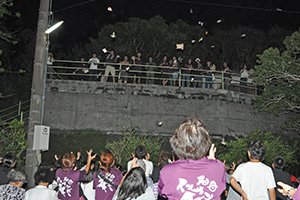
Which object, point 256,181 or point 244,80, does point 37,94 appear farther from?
point 244,80

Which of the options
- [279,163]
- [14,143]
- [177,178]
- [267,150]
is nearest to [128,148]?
[14,143]

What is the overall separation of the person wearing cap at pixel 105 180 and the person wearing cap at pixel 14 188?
1226 mm

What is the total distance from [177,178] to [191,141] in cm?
36

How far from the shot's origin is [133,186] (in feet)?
10.1

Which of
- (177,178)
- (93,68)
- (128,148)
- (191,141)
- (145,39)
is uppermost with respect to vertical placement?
(145,39)

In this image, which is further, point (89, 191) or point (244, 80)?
point (244, 80)

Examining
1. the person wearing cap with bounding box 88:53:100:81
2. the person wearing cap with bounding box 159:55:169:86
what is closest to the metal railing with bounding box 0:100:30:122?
the person wearing cap with bounding box 88:53:100:81

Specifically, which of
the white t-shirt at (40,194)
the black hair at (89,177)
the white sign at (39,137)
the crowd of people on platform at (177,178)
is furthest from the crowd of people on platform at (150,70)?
the white t-shirt at (40,194)

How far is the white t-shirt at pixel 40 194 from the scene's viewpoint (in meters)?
3.90

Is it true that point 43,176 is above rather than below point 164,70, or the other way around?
below

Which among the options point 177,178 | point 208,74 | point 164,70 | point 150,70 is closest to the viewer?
point 177,178

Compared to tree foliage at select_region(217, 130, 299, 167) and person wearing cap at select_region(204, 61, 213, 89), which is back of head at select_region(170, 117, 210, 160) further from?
person wearing cap at select_region(204, 61, 213, 89)

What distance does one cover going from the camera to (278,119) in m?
15.9

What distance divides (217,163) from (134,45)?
98.0 ft
